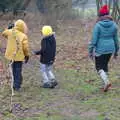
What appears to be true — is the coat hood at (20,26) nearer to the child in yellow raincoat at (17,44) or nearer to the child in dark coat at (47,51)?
the child in yellow raincoat at (17,44)

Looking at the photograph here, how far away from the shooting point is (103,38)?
30.4ft

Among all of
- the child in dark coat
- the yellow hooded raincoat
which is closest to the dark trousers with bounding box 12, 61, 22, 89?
the yellow hooded raincoat

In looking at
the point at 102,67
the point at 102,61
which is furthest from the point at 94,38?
the point at 102,67

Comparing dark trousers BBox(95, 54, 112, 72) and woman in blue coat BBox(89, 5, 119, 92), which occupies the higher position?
woman in blue coat BBox(89, 5, 119, 92)

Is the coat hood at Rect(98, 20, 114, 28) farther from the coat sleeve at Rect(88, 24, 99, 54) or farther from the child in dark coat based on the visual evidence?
the child in dark coat

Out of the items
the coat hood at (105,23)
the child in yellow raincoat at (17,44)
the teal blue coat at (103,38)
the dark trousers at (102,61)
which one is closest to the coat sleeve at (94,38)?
the teal blue coat at (103,38)

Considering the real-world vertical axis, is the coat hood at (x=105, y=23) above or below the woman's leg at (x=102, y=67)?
above

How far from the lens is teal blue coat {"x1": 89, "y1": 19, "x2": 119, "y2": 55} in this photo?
9.16 metres

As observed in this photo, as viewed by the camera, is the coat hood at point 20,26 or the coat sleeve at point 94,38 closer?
the coat sleeve at point 94,38

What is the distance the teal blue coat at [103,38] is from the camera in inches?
361

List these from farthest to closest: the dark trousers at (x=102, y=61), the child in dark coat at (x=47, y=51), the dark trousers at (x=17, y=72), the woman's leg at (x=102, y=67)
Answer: the child in dark coat at (x=47, y=51)
the dark trousers at (x=17, y=72)
the dark trousers at (x=102, y=61)
the woman's leg at (x=102, y=67)

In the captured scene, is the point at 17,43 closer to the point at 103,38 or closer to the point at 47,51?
the point at 47,51

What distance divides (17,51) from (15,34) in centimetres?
36

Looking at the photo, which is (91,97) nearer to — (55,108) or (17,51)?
(55,108)
